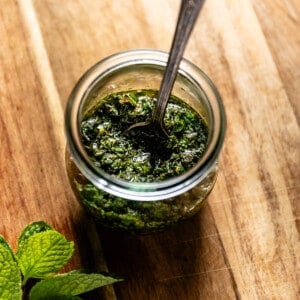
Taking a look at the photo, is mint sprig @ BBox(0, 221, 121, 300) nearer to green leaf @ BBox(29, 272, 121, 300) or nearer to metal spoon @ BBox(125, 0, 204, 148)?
green leaf @ BBox(29, 272, 121, 300)

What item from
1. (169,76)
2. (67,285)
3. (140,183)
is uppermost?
(169,76)

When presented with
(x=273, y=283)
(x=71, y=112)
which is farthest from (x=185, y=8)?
(x=273, y=283)

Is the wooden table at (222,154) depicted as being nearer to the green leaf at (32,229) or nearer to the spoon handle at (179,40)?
the green leaf at (32,229)

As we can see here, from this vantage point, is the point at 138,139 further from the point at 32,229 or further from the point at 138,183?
the point at 32,229

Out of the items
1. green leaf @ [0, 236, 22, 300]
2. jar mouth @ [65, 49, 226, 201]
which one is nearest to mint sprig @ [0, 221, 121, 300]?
green leaf @ [0, 236, 22, 300]

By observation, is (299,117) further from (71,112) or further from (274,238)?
(71,112)

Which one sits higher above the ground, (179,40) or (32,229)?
(179,40)

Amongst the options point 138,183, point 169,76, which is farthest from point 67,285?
point 169,76
